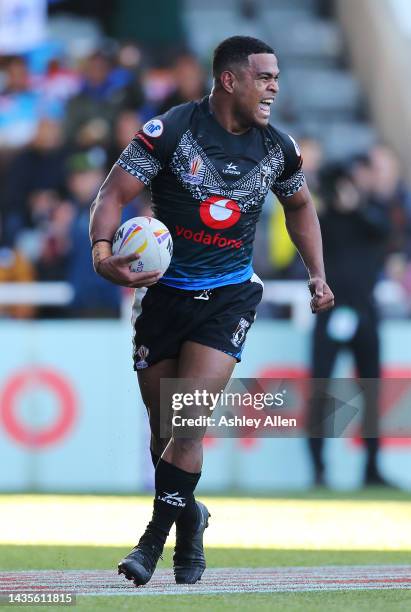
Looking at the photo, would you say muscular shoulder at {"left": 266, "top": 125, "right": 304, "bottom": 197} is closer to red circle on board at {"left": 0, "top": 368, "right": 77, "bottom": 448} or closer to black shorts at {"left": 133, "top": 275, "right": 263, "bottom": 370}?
black shorts at {"left": 133, "top": 275, "right": 263, "bottom": 370}

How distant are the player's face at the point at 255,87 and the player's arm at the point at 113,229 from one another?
0.61 m

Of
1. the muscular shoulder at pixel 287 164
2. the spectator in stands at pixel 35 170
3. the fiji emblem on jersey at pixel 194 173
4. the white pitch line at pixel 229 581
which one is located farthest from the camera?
the spectator in stands at pixel 35 170

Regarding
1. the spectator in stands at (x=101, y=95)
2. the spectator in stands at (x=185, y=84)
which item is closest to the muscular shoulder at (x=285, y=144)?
the spectator in stands at (x=185, y=84)

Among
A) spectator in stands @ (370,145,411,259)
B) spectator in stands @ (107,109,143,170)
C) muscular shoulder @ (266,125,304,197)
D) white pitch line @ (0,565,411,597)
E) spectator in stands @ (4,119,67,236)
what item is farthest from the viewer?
spectator in stands @ (4,119,67,236)

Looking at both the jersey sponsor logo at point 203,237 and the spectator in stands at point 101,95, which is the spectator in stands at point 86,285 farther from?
the jersey sponsor logo at point 203,237

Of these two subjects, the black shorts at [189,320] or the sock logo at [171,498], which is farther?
the black shorts at [189,320]

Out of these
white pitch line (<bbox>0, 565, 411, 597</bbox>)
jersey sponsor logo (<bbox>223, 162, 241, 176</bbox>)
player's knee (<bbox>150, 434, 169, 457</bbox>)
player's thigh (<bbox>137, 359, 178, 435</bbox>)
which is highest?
jersey sponsor logo (<bbox>223, 162, 241, 176</bbox>)

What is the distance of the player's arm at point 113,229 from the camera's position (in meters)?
7.04

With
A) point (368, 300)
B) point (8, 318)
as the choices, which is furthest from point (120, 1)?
point (368, 300)

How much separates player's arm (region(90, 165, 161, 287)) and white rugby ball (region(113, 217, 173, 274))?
0.04m

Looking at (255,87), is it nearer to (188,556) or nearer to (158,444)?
(158,444)

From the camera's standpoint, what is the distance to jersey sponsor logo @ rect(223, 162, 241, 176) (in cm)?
751

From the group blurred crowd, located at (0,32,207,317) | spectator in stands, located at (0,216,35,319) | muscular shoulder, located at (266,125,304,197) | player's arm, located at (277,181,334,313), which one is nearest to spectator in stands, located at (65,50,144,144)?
blurred crowd, located at (0,32,207,317)

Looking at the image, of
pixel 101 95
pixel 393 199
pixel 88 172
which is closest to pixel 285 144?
pixel 88 172
